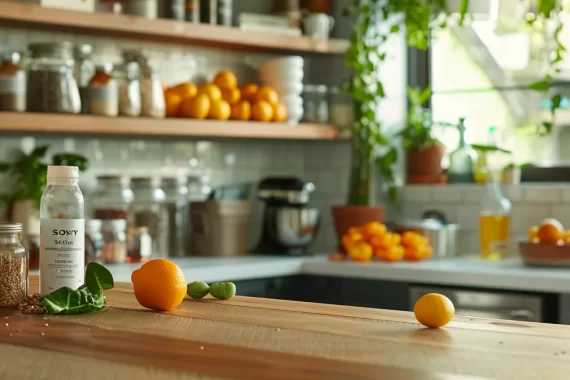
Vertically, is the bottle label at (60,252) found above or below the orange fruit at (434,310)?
above

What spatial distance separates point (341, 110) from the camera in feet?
15.7

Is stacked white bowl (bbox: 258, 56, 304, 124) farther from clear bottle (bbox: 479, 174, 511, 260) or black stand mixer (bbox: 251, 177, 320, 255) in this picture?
clear bottle (bbox: 479, 174, 511, 260)

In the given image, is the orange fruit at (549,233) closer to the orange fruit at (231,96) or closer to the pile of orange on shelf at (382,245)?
the pile of orange on shelf at (382,245)

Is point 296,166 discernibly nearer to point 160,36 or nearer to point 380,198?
A: point 380,198

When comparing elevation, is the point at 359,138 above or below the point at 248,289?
above

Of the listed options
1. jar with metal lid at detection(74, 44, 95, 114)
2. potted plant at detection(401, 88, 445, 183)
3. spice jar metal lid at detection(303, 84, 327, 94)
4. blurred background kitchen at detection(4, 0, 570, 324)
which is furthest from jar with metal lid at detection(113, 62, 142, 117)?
potted plant at detection(401, 88, 445, 183)

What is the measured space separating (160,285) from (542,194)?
292 centimetres

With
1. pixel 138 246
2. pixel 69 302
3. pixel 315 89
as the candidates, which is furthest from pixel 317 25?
pixel 69 302

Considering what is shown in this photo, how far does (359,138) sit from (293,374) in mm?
3486

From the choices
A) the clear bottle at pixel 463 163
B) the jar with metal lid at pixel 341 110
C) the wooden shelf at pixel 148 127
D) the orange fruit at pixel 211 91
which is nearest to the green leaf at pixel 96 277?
the wooden shelf at pixel 148 127

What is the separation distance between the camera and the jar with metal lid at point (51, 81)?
3.81m

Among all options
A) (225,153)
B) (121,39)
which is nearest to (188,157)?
(225,153)

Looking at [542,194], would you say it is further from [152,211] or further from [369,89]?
[152,211]

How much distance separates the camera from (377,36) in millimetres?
4629
